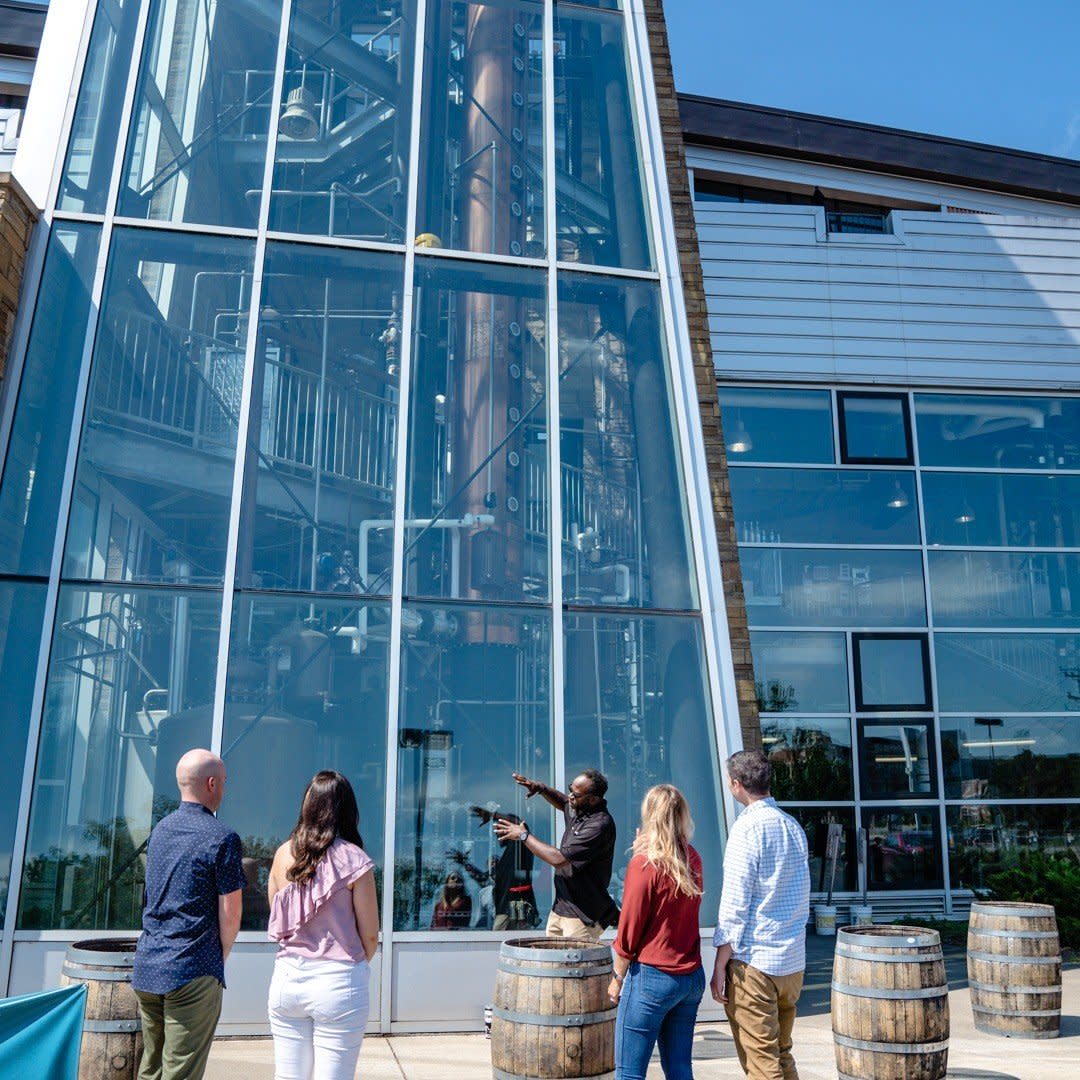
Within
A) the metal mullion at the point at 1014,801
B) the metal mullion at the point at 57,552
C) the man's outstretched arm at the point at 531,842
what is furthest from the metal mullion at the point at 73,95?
the metal mullion at the point at 1014,801

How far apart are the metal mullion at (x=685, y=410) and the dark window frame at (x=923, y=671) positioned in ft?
22.5

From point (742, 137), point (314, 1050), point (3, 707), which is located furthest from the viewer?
point (742, 137)

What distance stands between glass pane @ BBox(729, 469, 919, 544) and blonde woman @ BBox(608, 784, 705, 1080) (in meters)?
10.6

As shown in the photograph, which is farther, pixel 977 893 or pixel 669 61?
pixel 977 893

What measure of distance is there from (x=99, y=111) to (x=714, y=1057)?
314 inches

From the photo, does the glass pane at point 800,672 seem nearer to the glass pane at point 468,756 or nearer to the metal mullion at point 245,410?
the glass pane at point 468,756

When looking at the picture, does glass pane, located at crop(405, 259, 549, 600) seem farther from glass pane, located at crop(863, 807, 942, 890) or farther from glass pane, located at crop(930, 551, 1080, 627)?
glass pane, located at crop(930, 551, 1080, 627)

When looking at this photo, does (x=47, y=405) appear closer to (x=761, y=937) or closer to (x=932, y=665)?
(x=761, y=937)

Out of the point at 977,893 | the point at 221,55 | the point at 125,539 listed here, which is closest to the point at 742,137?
the point at 221,55

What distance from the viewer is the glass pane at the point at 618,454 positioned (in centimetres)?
852

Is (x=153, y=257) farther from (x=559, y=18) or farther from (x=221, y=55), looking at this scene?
(x=559, y=18)

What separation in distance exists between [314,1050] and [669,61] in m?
9.43

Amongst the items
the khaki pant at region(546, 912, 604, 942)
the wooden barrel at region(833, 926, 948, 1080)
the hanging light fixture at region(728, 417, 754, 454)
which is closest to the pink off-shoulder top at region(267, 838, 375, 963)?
the khaki pant at region(546, 912, 604, 942)

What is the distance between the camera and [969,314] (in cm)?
1570
